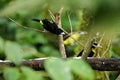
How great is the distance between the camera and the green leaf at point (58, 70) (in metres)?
0.31

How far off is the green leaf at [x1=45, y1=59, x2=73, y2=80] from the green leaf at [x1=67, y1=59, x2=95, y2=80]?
0.6 inches

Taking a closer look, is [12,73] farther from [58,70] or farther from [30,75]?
[58,70]

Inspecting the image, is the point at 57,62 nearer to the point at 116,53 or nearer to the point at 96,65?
the point at 96,65

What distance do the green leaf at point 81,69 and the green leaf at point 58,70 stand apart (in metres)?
0.01

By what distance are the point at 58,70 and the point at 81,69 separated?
46mm

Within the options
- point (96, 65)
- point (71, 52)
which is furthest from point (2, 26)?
point (96, 65)

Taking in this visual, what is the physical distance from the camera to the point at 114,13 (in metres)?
0.19

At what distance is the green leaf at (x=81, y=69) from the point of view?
0.34m

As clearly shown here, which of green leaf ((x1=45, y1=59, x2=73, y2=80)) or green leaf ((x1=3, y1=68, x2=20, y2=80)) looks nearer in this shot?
green leaf ((x1=45, y1=59, x2=73, y2=80))

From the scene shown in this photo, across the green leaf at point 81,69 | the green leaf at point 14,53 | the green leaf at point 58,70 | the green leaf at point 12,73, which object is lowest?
the green leaf at point 12,73

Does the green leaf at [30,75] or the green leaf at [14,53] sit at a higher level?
the green leaf at [14,53]

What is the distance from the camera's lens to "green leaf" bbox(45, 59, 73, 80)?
31cm

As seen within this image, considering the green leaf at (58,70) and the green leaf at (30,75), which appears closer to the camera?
the green leaf at (58,70)

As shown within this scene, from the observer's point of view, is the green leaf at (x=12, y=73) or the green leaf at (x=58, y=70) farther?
the green leaf at (x=12, y=73)
